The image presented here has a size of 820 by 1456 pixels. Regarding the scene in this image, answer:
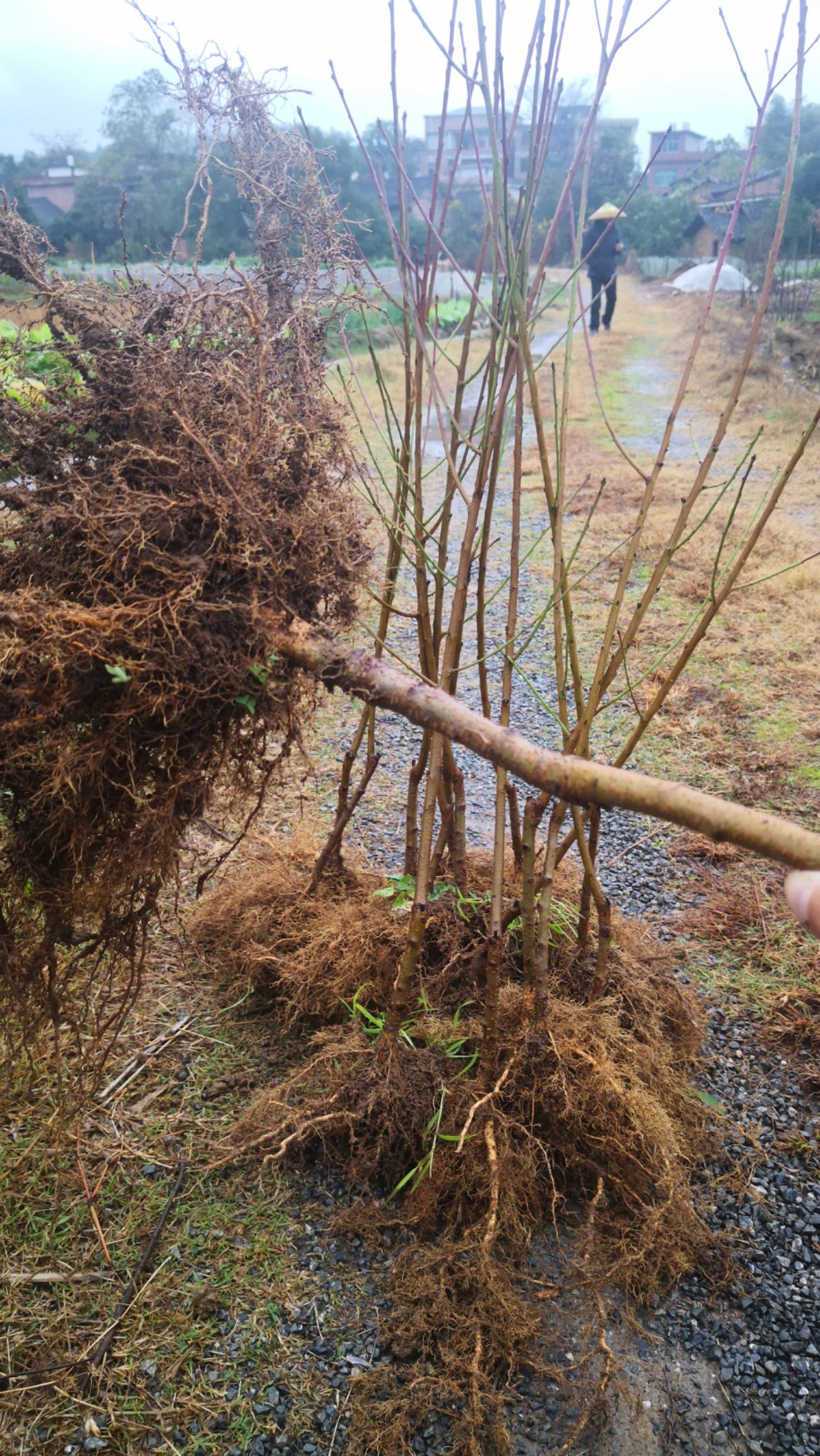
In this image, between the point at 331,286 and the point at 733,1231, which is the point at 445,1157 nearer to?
the point at 733,1231

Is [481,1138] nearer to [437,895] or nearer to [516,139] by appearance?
[437,895]

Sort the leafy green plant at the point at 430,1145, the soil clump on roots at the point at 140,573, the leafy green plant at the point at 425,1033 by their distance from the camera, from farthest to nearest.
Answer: the leafy green plant at the point at 425,1033
the leafy green plant at the point at 430,1145
the soil clump on roots at the point at 140,573

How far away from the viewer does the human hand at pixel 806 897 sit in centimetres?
114

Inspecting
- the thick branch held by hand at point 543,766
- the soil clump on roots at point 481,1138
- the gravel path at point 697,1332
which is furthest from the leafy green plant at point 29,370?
the soil clump on roots at point 481,1138

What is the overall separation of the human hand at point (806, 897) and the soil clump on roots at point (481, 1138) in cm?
86

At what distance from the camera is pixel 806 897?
45.4 inches

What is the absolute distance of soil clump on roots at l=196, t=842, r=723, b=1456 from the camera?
1.62m

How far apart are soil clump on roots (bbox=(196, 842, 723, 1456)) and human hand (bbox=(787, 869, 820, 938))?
0.86 metres

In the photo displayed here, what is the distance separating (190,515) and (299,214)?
99cm

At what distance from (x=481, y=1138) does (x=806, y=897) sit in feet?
3.19

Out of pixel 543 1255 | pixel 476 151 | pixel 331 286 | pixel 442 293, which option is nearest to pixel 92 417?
pixel 331 286

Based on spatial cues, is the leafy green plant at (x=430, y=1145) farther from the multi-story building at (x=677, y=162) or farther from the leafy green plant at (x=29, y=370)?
the multi-story building at (x=677, y=162)

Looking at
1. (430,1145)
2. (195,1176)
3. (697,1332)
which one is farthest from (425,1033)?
(697,1332)

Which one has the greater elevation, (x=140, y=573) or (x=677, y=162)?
(x=677, y=162)
